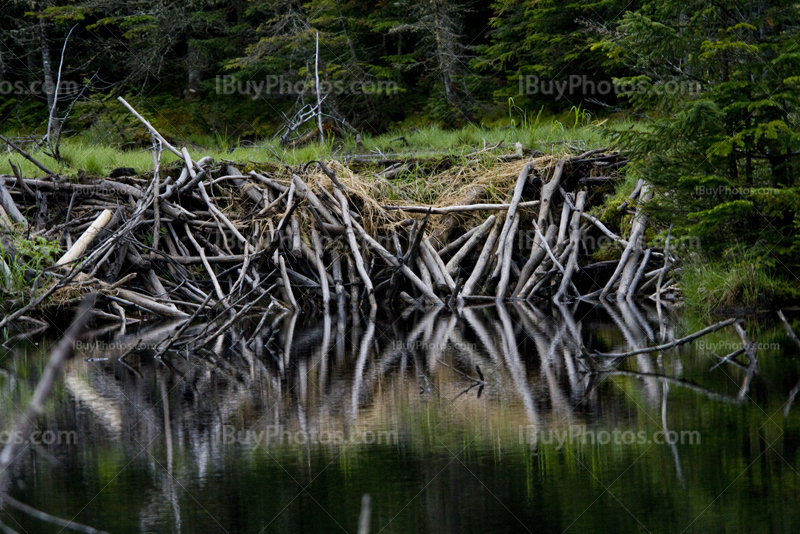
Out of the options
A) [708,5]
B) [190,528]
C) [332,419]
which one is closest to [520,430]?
[332,419]

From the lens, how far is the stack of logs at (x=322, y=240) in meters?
10.2

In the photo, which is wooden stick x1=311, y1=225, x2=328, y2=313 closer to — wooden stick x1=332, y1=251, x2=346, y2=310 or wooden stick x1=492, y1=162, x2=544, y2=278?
wooden stick x1=332, y1=251, x2=346, y2=310

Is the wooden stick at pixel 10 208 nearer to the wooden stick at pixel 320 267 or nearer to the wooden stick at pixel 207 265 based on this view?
the wooden stick at pixel 207 265

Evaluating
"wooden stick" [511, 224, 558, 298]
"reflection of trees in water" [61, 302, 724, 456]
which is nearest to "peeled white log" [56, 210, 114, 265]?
"reflection of trees in water" [61, 302, 724, 456]

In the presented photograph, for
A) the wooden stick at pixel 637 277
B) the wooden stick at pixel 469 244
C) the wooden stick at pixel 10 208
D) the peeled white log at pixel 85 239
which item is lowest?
the wooden stick at pixel 637 277

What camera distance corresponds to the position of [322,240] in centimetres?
1105

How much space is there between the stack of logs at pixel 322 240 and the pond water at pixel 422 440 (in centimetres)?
346

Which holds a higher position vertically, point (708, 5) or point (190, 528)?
point (708, 5)

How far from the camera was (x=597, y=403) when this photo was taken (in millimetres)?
4461

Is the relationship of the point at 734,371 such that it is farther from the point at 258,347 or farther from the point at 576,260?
the point at 576,260

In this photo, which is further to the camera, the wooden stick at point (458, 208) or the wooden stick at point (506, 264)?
the wooden stick at point (458, 208)

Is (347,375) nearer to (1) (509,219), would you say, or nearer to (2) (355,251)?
(2) (355,251)

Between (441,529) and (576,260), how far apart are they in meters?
8.12

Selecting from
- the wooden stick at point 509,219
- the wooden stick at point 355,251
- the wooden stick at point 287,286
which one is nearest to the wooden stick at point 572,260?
the wooden stick at point 509,219
